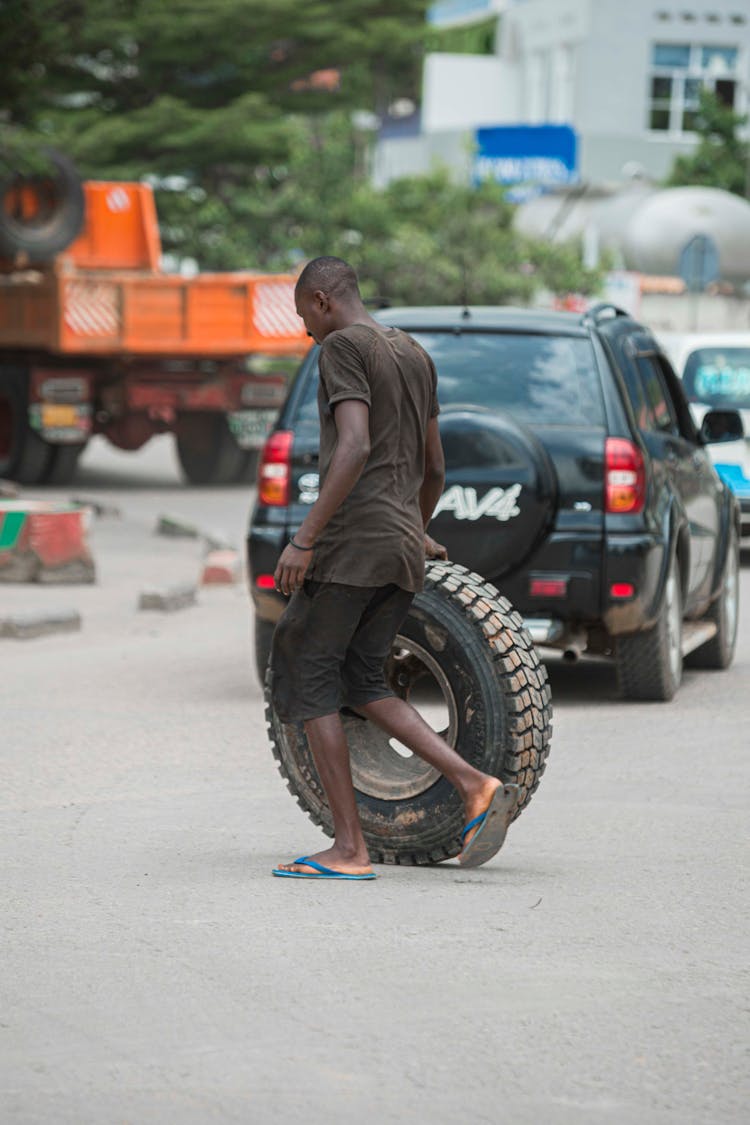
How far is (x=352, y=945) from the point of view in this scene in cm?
541

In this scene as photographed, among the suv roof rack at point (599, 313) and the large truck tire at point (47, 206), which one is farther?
the large truck tire at point (47, 206)

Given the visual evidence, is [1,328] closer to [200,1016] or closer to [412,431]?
[412,431]

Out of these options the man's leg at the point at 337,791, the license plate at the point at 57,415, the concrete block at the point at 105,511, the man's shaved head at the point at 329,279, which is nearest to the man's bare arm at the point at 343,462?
the man's shaved head at the point at 329,279

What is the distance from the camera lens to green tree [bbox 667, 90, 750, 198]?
49.2m

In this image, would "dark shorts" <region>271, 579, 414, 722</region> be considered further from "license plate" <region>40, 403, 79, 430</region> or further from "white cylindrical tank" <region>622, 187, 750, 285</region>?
"white cylindrical tank" <region>622, 187, 750, 285</region>

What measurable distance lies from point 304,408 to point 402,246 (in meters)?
22.3

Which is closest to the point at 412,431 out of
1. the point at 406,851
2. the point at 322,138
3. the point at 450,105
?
the point at 406,851

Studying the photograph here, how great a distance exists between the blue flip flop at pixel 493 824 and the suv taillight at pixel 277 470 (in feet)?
12.4

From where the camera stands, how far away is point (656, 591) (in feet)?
31.6

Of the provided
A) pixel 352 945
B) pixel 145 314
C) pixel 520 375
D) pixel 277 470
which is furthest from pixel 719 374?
pixel 352 945

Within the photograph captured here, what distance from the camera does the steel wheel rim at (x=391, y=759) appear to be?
6.42m

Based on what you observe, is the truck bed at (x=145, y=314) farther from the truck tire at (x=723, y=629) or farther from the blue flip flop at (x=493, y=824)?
the blue flip flop at (x=493, y=824)

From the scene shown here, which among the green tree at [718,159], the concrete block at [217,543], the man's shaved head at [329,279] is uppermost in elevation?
the green tree at [718,159]

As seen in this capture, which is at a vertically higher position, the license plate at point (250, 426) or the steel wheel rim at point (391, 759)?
the steel wheel rim at point (391, 759)
